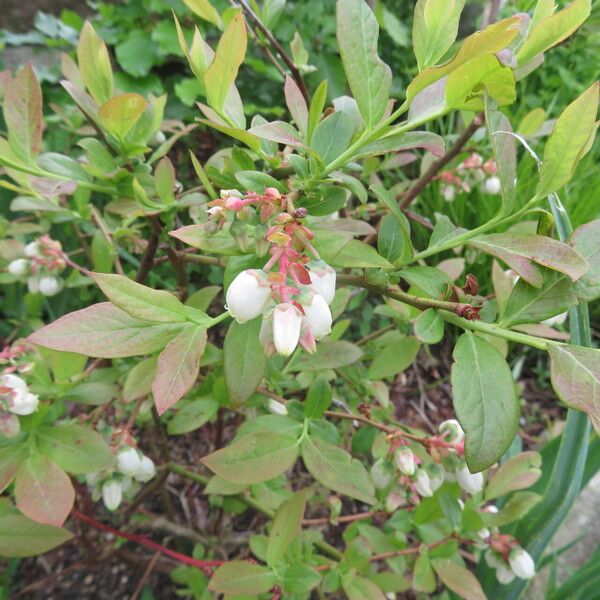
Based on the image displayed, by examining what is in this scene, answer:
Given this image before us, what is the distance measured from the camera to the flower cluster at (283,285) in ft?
1.32

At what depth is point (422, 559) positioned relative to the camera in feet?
2.60

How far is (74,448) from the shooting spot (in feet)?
2.13

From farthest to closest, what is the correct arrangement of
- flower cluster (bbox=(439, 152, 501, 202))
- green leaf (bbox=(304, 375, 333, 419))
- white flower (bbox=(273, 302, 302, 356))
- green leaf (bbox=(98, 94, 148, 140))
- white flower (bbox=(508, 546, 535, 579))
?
flower cluster (bbox=(439, 152, 501, 202)) < white flower (bbox=(508, 546, 535, 579)) < green leaf (bbox=(304, 375, 333, 419)) < green leaf (bbox=(98, 94, 148, 140)) < white flower (bbox=(273, 302, 302, 356))

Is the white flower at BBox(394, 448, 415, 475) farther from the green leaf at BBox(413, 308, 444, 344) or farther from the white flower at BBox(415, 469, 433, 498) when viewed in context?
the green leaf at BBox(413, 308, 444, 344)

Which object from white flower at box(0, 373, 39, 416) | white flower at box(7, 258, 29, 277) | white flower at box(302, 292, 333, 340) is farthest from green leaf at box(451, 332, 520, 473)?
white flower at box(7, 258, 29, 277)

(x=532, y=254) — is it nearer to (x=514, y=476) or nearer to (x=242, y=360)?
(x=242, y=360)

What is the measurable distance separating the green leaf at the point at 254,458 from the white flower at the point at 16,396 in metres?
0.21

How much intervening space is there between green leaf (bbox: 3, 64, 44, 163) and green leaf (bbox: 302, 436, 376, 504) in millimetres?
472

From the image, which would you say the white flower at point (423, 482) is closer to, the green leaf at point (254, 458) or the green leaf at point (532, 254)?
the green leaf at point (254, 458)

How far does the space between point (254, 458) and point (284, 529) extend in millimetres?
119

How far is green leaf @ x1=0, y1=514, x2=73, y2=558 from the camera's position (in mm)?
692

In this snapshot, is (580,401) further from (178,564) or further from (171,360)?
(178,564)

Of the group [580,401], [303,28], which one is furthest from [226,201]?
[303,28]

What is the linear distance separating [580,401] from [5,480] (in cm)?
61
